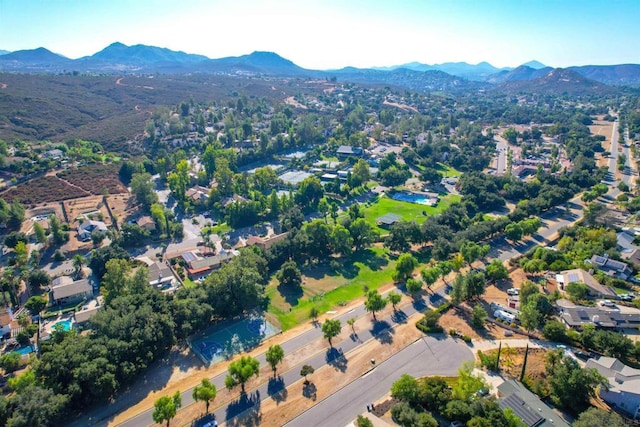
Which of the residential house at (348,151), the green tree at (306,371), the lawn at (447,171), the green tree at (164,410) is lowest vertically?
the green tree at (306,371)

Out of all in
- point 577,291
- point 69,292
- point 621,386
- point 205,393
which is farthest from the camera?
point 69,292

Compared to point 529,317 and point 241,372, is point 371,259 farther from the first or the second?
point 241,372

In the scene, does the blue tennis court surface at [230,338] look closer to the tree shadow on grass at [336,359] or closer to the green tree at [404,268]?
the tree shadow on grass at [336,359]

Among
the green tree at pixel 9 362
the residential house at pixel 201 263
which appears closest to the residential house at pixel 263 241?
the residential house at pixel 201 263

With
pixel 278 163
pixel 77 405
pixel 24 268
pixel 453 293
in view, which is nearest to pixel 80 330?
pixel 77 405

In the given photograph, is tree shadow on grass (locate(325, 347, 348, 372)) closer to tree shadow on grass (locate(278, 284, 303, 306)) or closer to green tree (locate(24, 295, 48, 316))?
tree shadow on grass (locate(278, 284, 303, 306))

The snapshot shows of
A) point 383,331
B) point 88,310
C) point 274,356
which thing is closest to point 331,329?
point 383,331

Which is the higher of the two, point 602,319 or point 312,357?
point 602,319
